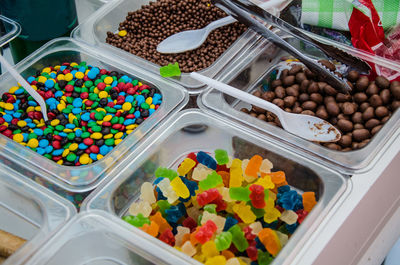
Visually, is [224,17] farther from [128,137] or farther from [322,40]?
[128,137]

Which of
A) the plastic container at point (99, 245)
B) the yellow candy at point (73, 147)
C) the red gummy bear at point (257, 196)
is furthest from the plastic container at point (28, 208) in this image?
the red gummy bear at point (257, 196)

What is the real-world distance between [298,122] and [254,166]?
196 millimetres

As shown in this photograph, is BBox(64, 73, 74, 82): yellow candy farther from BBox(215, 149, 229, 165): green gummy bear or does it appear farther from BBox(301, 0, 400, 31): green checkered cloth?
BBox(301, 0, 400, 31): green checkered cloth

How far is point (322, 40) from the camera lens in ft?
→ 4.62

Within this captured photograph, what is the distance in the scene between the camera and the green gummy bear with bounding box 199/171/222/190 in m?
1.05

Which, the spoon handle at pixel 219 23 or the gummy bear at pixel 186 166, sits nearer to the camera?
the gummy bear at pixel 186 166

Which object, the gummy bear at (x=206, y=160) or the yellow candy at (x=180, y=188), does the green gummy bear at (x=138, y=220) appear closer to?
the yellow candy at (x=180, y=188)

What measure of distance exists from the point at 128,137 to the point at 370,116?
0.57m

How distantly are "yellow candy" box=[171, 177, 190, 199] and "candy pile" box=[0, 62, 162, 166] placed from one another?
19 centimetres

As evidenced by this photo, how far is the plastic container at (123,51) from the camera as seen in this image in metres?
1.34

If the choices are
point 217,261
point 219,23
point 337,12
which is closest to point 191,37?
point 219,23

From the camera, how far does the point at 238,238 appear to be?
96 centimetres

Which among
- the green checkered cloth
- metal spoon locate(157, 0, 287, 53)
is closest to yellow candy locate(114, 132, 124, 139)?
metal spoon locate(157, 0, 287, 53)

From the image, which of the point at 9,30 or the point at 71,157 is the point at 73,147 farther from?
the point at 9,30
